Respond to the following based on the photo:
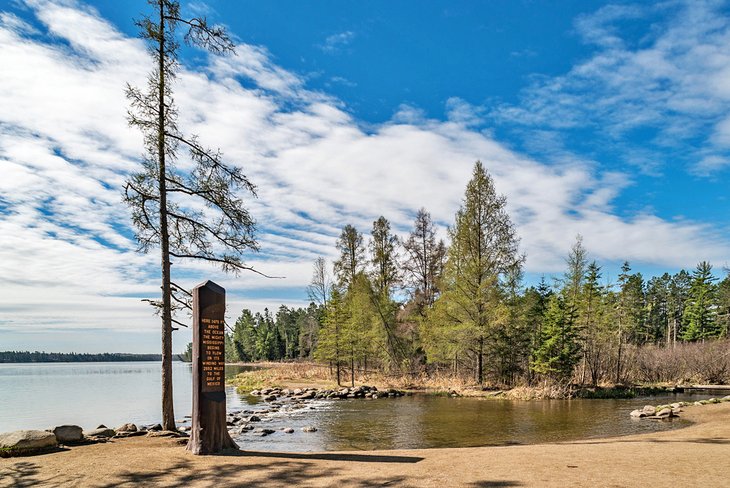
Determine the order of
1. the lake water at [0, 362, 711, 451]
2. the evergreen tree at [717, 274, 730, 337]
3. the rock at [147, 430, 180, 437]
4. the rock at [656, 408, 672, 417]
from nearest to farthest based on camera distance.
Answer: the rock at [147, 430, 180, 437] < the lake water at [0, 362, 711, 451] < the rock at [656, 408, 672, 417] < the evergreen tree at [717, 274, 730, 337]

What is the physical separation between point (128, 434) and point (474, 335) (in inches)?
899

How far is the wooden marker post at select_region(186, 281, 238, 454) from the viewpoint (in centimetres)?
1041

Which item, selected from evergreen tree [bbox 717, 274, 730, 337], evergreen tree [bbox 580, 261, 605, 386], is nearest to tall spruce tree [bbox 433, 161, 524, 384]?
evergreen tree [bbox 580, 261, 605, 386]

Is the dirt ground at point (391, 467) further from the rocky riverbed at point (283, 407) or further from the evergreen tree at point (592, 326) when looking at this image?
the evergreen tree at point (592, 326)

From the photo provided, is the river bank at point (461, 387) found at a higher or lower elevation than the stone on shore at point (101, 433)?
lower

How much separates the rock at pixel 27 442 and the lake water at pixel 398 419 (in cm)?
534

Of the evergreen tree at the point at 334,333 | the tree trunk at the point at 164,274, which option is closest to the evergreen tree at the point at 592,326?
the evergreen tree at the point at 334,333

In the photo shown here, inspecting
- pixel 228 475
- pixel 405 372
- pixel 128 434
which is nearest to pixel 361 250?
pixel 405 372

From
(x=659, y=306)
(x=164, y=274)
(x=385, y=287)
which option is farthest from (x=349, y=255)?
(x=659, y=306)

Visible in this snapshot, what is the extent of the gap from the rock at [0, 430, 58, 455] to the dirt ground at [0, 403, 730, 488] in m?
0.42

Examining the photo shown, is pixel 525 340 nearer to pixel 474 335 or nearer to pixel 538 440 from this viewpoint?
pixel 474 335

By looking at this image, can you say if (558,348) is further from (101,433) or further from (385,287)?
(101,433)

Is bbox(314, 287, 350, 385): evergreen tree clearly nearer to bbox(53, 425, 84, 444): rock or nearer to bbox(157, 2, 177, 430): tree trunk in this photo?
bbox(157, 2, 177, 430): tree trunk

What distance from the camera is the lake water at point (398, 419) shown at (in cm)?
1470
